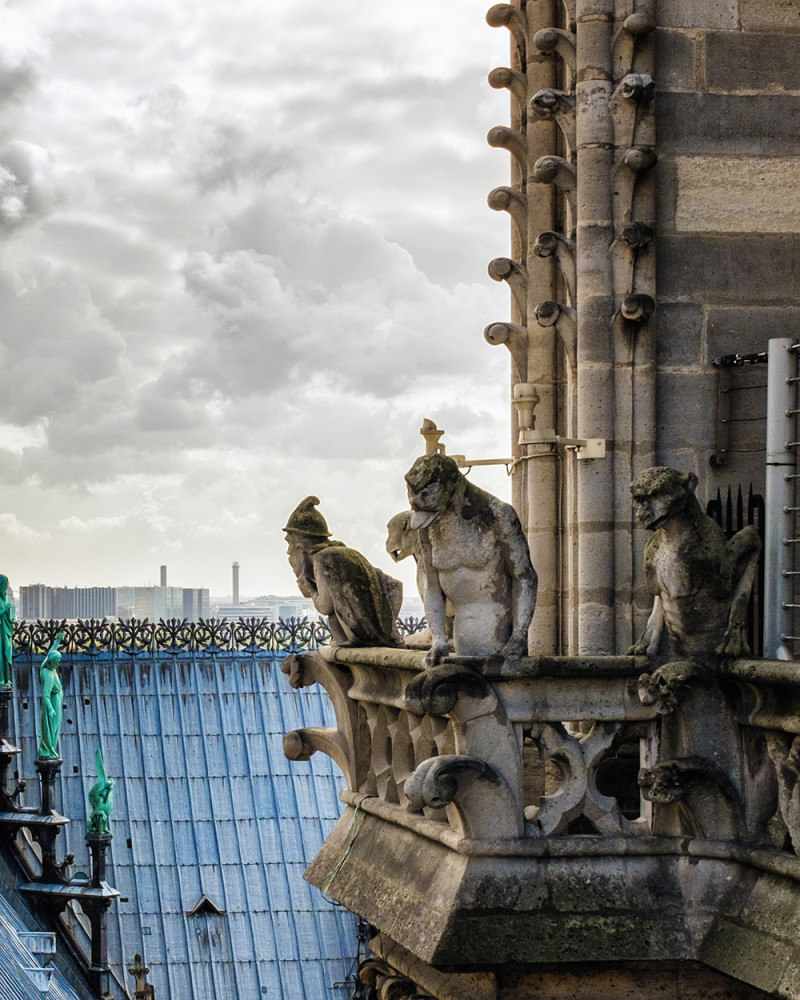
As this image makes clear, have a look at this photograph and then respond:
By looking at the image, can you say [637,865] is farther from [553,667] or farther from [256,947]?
[256,947]

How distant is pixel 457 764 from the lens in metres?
8.84

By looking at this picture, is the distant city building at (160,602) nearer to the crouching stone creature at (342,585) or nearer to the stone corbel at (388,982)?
the crouching stone creature at (342,585)

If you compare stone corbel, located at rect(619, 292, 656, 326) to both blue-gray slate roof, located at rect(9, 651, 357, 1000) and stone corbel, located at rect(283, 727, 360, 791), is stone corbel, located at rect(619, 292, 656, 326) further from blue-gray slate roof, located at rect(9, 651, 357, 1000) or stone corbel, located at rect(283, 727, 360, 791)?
blue-gray slate roof, located at rect(9, 651, 357, 1000)

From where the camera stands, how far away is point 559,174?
990cm

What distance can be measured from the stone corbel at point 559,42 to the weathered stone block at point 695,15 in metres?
0.41

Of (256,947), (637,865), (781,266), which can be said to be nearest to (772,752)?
(637,865)

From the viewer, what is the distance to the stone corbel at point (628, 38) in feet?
31.8

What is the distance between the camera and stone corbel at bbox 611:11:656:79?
31.8 feet

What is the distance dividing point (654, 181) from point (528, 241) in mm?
857

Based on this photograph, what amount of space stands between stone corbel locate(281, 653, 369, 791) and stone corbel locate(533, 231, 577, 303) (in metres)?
2.22

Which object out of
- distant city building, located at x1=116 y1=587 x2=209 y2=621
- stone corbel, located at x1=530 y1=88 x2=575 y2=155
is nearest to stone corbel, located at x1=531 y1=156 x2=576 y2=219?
stone corbel, located at x1=530 y1=88 x2=575 y2=155

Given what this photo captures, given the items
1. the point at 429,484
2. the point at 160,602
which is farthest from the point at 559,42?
the point at 160,602

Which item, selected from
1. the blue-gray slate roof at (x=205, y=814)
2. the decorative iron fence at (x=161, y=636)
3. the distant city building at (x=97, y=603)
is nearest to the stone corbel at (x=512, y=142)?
the blue-gray slate roof at (x=205, y=814)

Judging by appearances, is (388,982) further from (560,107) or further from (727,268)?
(560,107)
